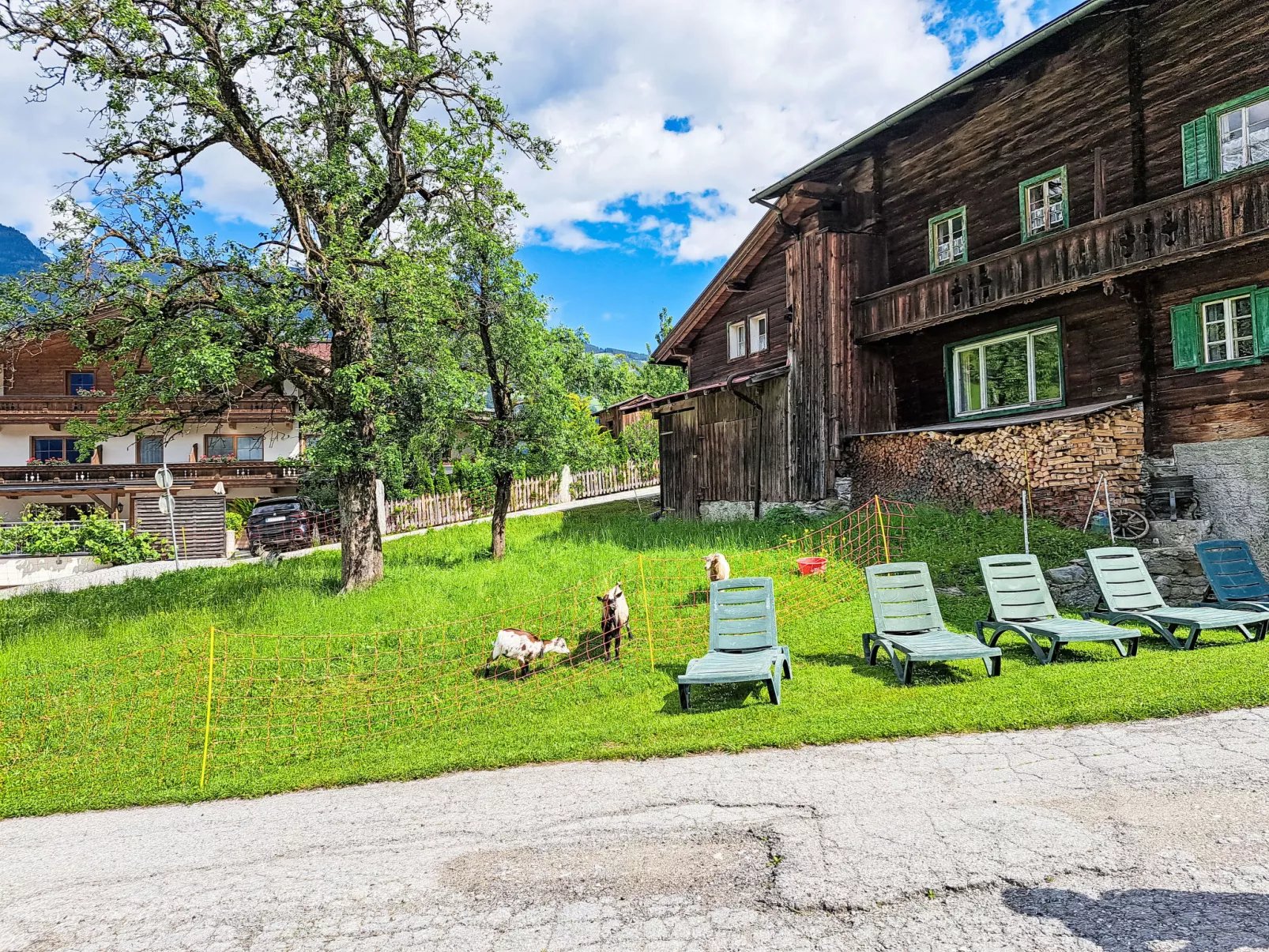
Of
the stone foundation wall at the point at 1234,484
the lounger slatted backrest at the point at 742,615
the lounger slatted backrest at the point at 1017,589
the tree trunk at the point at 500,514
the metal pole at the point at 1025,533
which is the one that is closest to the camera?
the lounger slatted backrest at the point at 742,615

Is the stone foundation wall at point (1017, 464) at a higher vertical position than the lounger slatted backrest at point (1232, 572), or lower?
higher

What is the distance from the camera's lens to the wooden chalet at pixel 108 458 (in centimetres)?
3066

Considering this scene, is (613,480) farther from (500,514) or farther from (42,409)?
(42,409)

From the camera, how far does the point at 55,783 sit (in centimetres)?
732

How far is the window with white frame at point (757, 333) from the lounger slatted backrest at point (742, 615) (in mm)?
12735

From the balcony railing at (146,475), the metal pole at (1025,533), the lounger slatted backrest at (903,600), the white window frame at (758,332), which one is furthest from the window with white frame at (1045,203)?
the balcony railing at (146,475)

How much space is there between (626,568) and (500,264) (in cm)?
730

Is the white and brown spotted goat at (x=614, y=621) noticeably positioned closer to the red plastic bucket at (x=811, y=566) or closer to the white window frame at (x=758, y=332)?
the red plastic bucket at (x=811, y=566)

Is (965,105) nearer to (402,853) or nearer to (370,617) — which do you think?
(370,617)

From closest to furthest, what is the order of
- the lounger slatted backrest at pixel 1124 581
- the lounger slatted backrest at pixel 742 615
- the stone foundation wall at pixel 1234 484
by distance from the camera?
the lounger slatted backrest at pixel 742 615 < the lounger slatted backrest at pixel 1124 581 < the stone foundation wall at pixel 1234 484

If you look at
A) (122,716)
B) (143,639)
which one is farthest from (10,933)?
(143,639)

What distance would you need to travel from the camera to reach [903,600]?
865 cm

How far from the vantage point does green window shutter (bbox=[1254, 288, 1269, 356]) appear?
1136cm

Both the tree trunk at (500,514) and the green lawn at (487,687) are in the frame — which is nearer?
the green lawn at (487,687)
